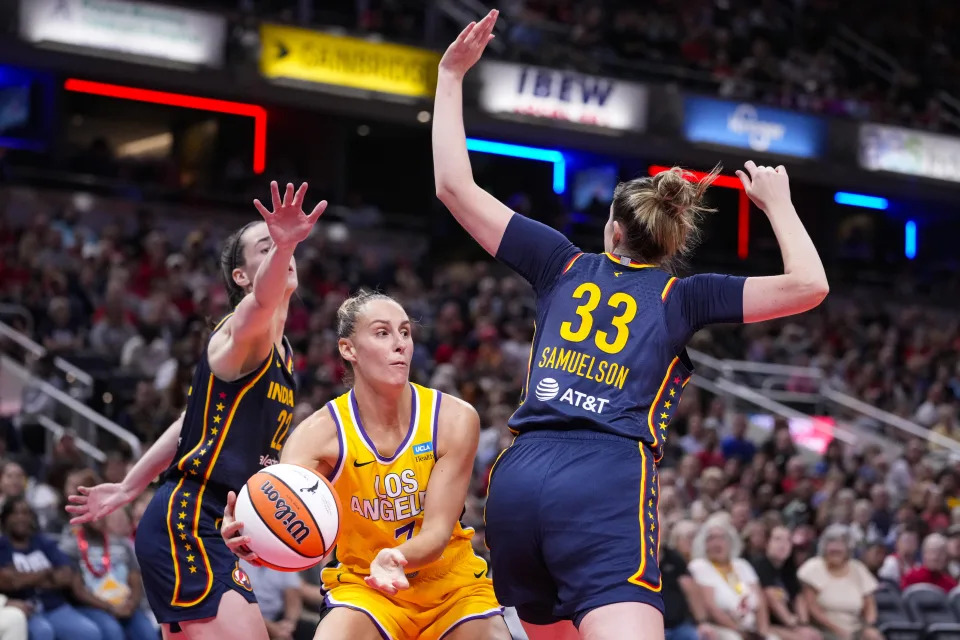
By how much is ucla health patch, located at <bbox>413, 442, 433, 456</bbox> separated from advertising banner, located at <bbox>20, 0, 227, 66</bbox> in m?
14.9

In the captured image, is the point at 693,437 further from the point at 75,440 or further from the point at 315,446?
the point at 315,446

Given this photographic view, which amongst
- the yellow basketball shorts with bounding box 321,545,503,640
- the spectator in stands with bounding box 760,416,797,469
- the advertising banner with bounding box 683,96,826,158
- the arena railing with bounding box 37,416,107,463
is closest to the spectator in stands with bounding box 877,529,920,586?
the spectator in stands with bounding box 760,416,797,469

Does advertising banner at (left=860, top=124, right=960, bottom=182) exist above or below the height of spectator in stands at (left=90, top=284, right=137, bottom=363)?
above

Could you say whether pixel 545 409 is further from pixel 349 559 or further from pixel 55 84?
pixel 55 84

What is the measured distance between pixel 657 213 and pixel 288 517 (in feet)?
5.03

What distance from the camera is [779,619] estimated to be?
10.9 metres

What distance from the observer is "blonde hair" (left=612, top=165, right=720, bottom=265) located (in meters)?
4.08

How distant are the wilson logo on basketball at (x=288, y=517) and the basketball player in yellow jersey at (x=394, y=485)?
0.28 metres

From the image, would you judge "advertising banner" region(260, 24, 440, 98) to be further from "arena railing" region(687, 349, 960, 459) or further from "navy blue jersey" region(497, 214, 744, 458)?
"navy blue jersey" region(497, 214, 744, 458)

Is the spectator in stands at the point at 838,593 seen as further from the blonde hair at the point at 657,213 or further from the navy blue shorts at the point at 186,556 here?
the blonde hair at the point at 657,213

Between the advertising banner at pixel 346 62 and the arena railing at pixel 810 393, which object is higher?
the advertising banner at pixel 346 62

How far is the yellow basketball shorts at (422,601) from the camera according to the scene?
4.53 m

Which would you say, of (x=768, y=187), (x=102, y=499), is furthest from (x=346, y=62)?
(x=768, y=187)

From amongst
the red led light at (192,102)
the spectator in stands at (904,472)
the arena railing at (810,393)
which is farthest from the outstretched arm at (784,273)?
the red led light at (192,102)
